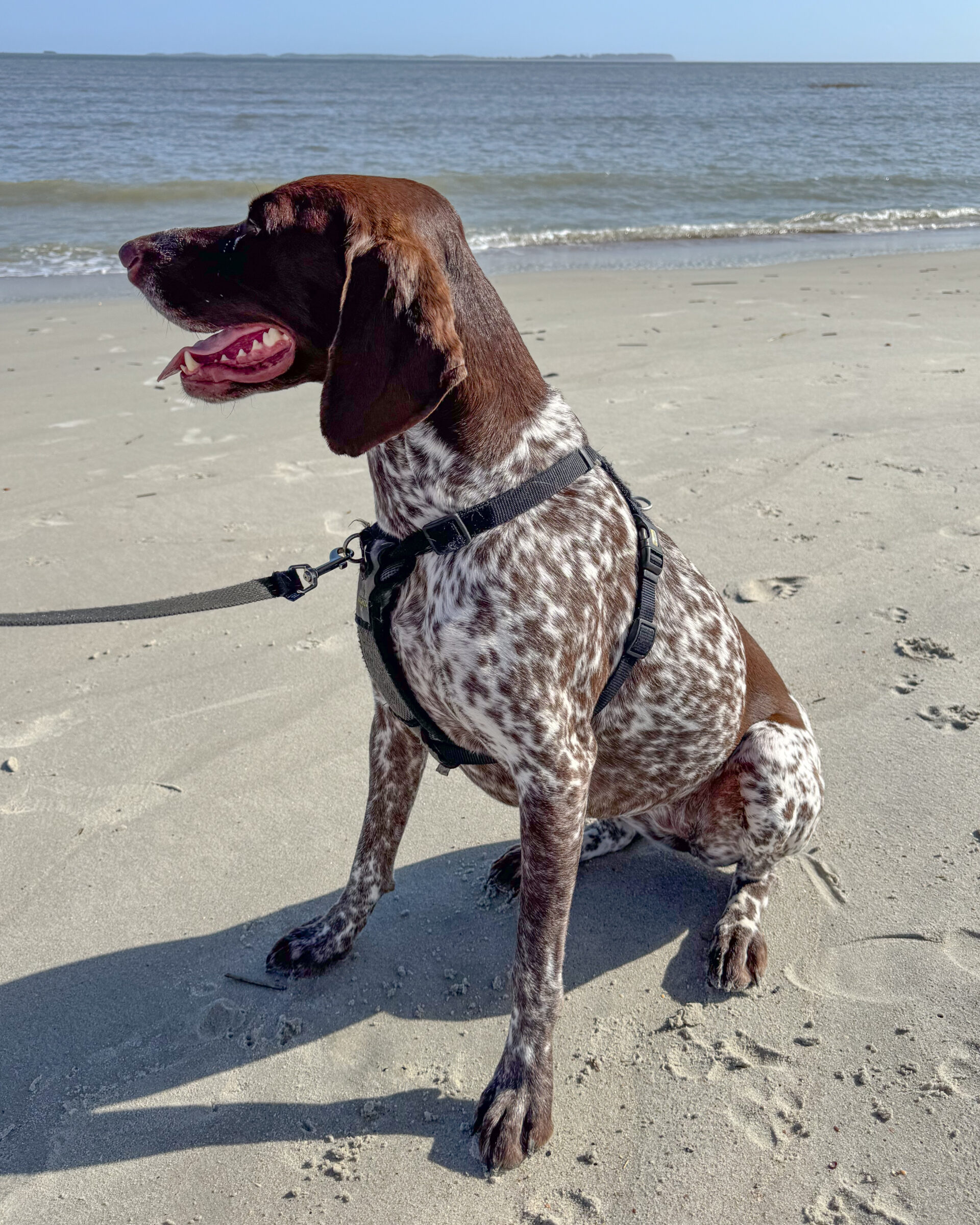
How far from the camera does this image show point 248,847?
120 inches

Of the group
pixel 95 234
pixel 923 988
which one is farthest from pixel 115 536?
pixel 95 234

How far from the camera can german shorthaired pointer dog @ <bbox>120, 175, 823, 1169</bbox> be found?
1.92 m

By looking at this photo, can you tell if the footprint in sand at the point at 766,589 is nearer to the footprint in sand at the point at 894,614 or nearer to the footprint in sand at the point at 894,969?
the footprint in sand at the point at 894,614

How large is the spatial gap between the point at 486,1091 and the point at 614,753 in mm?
826

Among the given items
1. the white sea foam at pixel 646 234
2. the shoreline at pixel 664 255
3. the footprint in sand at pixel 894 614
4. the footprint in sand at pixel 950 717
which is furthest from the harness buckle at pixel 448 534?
the white sea foam at pixel 646 234

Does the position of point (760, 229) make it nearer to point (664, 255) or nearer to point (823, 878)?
point (664, 255)

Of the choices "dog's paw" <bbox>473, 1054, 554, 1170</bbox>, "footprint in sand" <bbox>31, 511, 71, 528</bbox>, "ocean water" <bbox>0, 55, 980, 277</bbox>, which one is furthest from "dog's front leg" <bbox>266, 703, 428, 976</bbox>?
"ocean water" <bbox>0, 55, 980, 277</bbox>

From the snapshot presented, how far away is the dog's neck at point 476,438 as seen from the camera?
2104 millimetres

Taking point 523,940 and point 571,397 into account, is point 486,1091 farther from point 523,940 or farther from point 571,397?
point 571,397

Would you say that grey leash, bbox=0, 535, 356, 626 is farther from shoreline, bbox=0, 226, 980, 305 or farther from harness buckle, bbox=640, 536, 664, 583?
shoreline, bbox=0, 226, 980, 305

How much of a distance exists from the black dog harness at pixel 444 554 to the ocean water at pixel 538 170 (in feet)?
31.5

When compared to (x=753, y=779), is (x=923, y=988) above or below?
below

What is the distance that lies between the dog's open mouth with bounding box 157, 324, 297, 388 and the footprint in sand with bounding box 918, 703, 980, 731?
99.1 inches

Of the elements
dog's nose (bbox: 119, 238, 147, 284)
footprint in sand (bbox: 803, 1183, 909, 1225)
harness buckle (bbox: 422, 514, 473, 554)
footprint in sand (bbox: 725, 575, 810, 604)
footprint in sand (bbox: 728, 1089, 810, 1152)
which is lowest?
footprint in sand (bbox: 728, 1089, 810, 1152)
